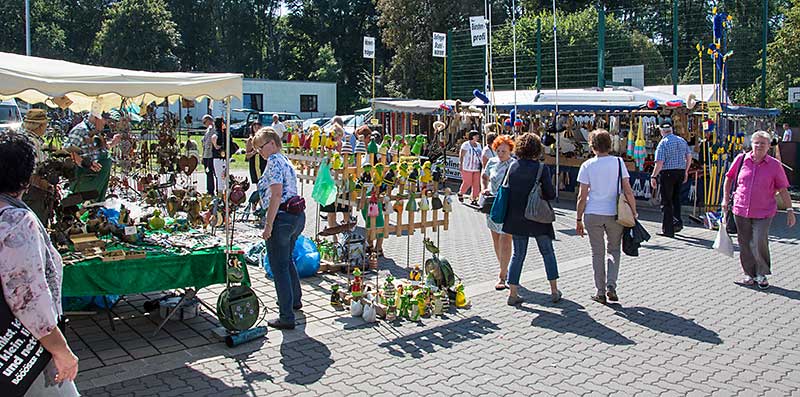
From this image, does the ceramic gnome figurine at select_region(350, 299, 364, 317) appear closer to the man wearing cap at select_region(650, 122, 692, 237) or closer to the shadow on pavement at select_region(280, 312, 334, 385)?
the shadow on pavement at select_region(280, 312, 334, 385)

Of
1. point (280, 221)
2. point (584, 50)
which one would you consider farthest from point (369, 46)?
point (280, 221)

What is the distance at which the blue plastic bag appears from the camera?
739 centimetres

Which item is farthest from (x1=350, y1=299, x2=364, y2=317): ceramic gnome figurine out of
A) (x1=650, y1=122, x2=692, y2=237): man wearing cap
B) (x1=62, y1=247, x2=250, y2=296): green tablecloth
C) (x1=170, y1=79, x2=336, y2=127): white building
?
(x1=170, y1=79, x2=336, y2=127): white building

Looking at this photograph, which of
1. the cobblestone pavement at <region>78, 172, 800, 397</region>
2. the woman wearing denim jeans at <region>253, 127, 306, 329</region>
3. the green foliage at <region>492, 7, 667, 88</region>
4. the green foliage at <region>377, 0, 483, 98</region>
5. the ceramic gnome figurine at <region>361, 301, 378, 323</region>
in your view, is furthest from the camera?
the green foliage at <region>377, 0, 483, 98</region>

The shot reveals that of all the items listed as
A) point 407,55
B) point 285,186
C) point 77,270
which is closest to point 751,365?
point 285,186

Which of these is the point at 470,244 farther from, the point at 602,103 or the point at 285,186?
the point at 602,103

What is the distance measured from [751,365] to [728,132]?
836 cm

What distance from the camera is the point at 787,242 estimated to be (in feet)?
32.5

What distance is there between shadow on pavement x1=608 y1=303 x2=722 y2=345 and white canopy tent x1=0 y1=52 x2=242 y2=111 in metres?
3.96

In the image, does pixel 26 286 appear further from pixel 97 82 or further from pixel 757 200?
pixel 757 200

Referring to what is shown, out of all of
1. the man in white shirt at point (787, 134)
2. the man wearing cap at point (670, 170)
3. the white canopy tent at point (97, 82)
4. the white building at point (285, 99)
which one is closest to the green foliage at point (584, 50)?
the man in white shirt at point (787, 134)

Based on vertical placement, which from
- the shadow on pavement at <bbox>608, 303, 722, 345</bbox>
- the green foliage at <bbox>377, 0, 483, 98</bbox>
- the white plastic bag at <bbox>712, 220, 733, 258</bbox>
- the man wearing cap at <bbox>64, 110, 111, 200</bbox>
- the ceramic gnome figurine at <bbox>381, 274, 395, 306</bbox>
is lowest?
the shadow on pavement at <bbox>608, 303, 722, 345</bbox>

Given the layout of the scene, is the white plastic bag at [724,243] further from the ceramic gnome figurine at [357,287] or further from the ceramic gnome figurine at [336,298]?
the ceramic gnome figurine at [336,298]

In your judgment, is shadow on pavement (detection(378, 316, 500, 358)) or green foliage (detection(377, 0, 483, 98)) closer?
shadow on pavement (detection(378, 316, 500, 358))
